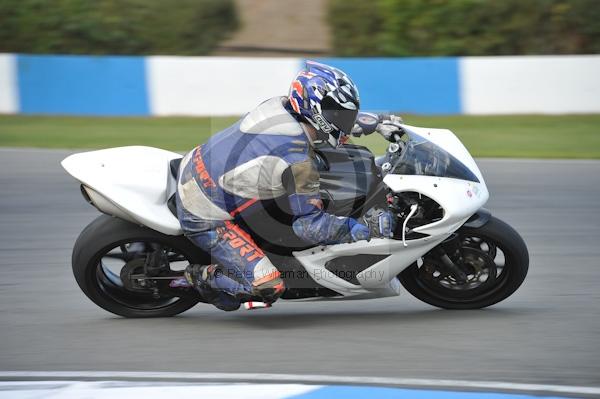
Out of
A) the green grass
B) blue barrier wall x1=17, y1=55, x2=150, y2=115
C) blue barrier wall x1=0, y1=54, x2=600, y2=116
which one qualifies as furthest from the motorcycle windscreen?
blue barrier wall x1=17, y1=55, x2=150, y2=115

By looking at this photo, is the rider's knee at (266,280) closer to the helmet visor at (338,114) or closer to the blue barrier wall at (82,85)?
the helmet visor at (338,114)

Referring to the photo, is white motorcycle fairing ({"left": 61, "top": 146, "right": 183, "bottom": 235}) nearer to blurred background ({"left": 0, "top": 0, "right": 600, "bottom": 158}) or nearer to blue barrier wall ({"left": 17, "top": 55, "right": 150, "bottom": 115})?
blurred background ({"left": 0, "top": 0, "right": 600, "bottom": 158})

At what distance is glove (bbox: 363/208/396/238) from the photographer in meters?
5.10

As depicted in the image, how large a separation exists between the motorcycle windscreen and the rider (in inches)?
11.9

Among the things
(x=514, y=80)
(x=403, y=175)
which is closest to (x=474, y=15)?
(x=514, y=80)

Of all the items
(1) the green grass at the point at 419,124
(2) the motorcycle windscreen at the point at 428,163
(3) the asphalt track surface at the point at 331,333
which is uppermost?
(2) the motorcycle windscreen at the point at 428,163

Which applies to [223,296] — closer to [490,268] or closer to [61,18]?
[490,268]

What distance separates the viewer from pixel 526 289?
20.4 ft

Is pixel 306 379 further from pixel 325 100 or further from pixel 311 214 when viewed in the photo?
pixel 325 100

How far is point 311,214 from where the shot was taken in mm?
5039

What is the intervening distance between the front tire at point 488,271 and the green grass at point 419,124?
17.7ft

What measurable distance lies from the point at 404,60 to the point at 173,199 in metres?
8.01

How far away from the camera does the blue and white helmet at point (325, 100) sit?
4992 mm

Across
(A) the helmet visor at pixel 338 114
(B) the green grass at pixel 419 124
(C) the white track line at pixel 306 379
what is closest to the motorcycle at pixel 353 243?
(A) the helmet visor at pixel 338 114
